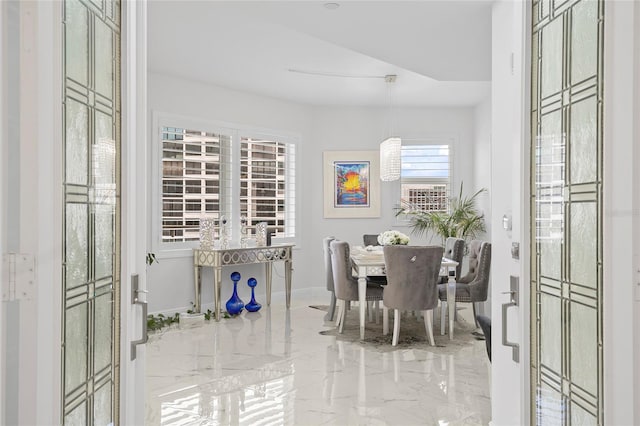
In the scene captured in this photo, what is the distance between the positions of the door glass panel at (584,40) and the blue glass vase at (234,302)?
16.6 ft

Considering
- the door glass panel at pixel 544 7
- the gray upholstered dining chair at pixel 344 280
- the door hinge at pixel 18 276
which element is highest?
the door glass panel at pixel 544 7

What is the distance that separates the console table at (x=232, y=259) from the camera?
19.6 feet

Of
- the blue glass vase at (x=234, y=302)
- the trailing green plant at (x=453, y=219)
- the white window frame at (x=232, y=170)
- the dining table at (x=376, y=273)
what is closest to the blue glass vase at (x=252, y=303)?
the blue glass vase at (x=234, y=302)

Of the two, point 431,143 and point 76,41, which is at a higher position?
point 431,143

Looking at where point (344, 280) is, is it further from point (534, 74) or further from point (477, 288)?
point (534, 74)

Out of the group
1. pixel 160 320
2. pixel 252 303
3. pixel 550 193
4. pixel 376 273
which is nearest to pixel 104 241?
pixel 550 193

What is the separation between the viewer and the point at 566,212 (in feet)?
5.30

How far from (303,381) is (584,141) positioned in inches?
114

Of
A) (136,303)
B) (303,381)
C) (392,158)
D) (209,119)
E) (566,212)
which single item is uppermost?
(209,119)

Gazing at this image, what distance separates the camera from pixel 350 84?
6.52 meters

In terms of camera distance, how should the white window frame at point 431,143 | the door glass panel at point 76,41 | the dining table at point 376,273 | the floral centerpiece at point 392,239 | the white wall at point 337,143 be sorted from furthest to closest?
the white window frame at point 431,143 → the white wall at point 337,143 → the floral centerpiece at point 392,239 → the dining table at point 376,273 → the door glass panel at point 76,41

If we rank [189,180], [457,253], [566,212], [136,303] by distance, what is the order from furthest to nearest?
1. [189,180]
2. [457,253]
3. [136,303]
4. [566,212]

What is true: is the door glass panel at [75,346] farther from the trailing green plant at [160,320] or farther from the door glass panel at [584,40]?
the trailing green plant at [160,320]

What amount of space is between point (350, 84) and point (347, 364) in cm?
363
